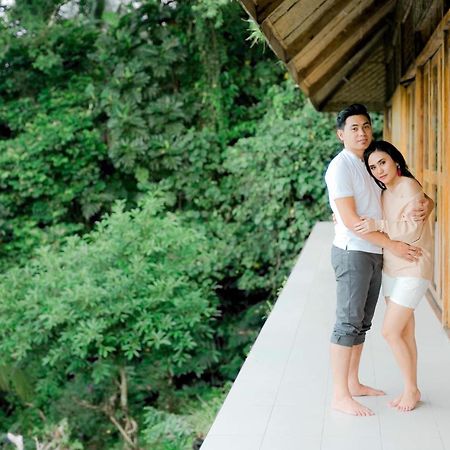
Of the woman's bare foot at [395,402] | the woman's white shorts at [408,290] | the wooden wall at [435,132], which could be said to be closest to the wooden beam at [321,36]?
the wooden wall at [435,132]

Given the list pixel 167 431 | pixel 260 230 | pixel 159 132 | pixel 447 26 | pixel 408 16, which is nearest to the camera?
pixel 447 26

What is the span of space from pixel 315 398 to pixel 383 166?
1000mm

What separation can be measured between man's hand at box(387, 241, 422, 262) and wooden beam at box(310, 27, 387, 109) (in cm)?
432

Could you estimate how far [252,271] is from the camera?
10438 millimetres

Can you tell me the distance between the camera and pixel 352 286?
283 centimetres

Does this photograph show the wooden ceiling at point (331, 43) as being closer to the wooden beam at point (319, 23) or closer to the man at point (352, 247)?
the wooden beam at point (319, 23)

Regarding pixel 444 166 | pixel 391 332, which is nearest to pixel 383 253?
pixel 391 332

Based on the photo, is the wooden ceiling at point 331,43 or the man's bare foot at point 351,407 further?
the wooden ceiling at point 331,43

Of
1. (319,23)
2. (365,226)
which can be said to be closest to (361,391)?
(365,226)

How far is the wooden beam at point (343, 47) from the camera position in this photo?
593cm

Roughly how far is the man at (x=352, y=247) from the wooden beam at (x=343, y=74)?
4.13 meters

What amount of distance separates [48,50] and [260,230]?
13.9 ft

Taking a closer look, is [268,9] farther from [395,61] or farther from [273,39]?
[395,61]

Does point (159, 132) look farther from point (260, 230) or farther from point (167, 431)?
point (167, 431)
